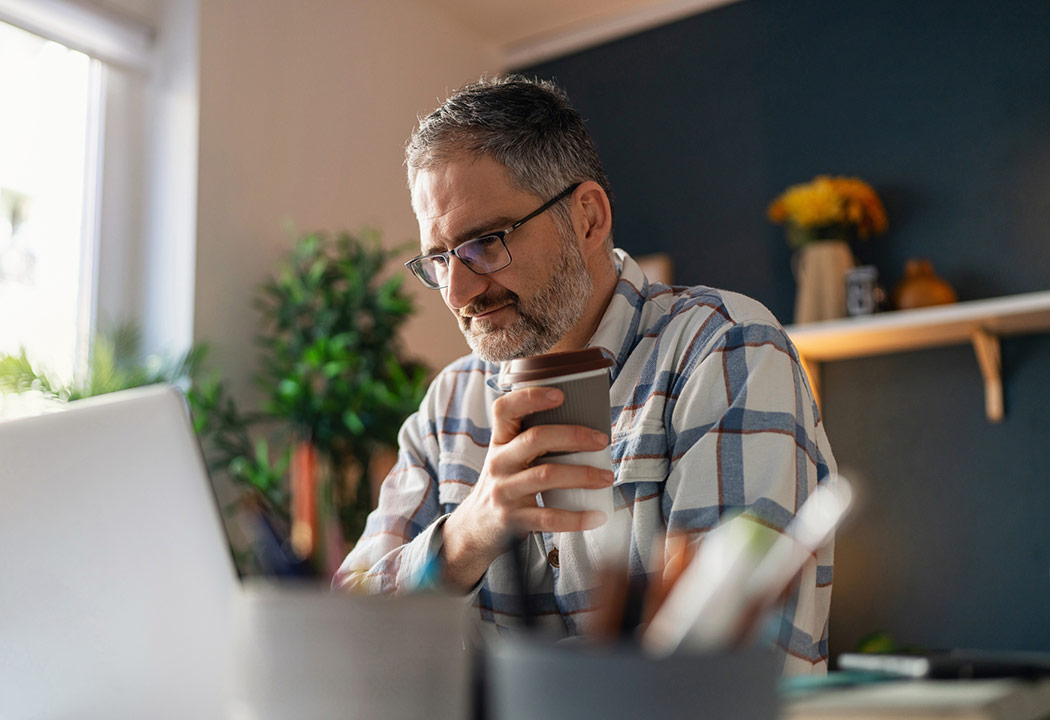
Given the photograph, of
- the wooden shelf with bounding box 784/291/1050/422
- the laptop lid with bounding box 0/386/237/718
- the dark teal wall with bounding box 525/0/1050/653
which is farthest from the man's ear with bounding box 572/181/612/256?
the dark teal wall with bounding box 525/0/1050/653

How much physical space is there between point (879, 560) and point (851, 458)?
32 cm

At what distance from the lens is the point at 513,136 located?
144 centimetres

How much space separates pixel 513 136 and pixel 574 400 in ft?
2.27

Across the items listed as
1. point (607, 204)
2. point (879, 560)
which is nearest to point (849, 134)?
point (879, 560)

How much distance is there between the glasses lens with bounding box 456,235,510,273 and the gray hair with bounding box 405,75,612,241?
0.32 ft

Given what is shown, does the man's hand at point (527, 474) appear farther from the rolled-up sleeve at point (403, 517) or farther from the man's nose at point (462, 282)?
the man's nose at point (462, 282)

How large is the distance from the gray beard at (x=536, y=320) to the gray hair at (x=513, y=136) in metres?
0.10

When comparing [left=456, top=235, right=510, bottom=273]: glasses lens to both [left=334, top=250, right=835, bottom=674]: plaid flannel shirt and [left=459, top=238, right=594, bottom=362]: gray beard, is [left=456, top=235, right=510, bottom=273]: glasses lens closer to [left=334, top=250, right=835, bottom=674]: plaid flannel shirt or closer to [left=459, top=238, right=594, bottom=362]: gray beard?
[left=459, top=238, right=594, bottom=362]: gray beard

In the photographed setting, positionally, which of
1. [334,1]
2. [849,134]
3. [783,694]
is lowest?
[783,694]

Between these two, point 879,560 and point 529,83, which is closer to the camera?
point 529,83

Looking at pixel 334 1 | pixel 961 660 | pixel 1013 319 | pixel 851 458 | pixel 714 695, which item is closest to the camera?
pixel 714 695

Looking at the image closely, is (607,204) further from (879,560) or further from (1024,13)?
(1024,13)

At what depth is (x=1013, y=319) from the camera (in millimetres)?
2650

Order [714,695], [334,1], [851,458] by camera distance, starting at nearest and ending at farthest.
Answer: [714,695], [851,458], [334,1]
